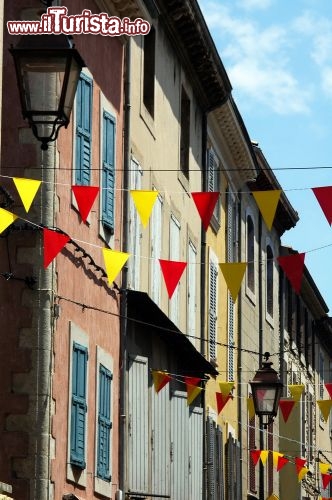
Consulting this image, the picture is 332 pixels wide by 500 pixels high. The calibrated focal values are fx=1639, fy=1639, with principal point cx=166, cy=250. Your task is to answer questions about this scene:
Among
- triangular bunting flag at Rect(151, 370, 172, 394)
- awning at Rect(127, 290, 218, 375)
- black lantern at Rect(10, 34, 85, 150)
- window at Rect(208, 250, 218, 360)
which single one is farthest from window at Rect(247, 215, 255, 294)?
black lantern at Rect(10, 34, 85, 150)

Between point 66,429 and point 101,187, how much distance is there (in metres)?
3.77

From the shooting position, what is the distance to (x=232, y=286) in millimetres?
19031

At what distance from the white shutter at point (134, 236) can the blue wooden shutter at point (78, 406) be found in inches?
138

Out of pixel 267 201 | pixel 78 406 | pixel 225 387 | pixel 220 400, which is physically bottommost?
pixel 78 406

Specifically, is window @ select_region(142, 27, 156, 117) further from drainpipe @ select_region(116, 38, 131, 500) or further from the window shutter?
the window shutter

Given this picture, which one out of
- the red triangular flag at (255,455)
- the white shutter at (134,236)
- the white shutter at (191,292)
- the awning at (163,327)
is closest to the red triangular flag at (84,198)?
the awning at (163,327)

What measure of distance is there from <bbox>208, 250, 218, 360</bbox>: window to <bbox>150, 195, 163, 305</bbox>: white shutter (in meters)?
5.65

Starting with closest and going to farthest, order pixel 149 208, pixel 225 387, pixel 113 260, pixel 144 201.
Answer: pixel 144 201 < pixel 149 208 < pixel 113 260 < pixel 225 387

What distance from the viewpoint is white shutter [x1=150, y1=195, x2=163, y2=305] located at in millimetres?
25578

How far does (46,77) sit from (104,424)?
9.34 meters

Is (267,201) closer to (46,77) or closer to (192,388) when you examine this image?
(46,77)

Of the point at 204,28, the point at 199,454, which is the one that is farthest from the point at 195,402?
the point at 204,28

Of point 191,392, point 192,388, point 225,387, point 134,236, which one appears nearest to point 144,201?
point 134,236

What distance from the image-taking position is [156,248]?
2591cm
